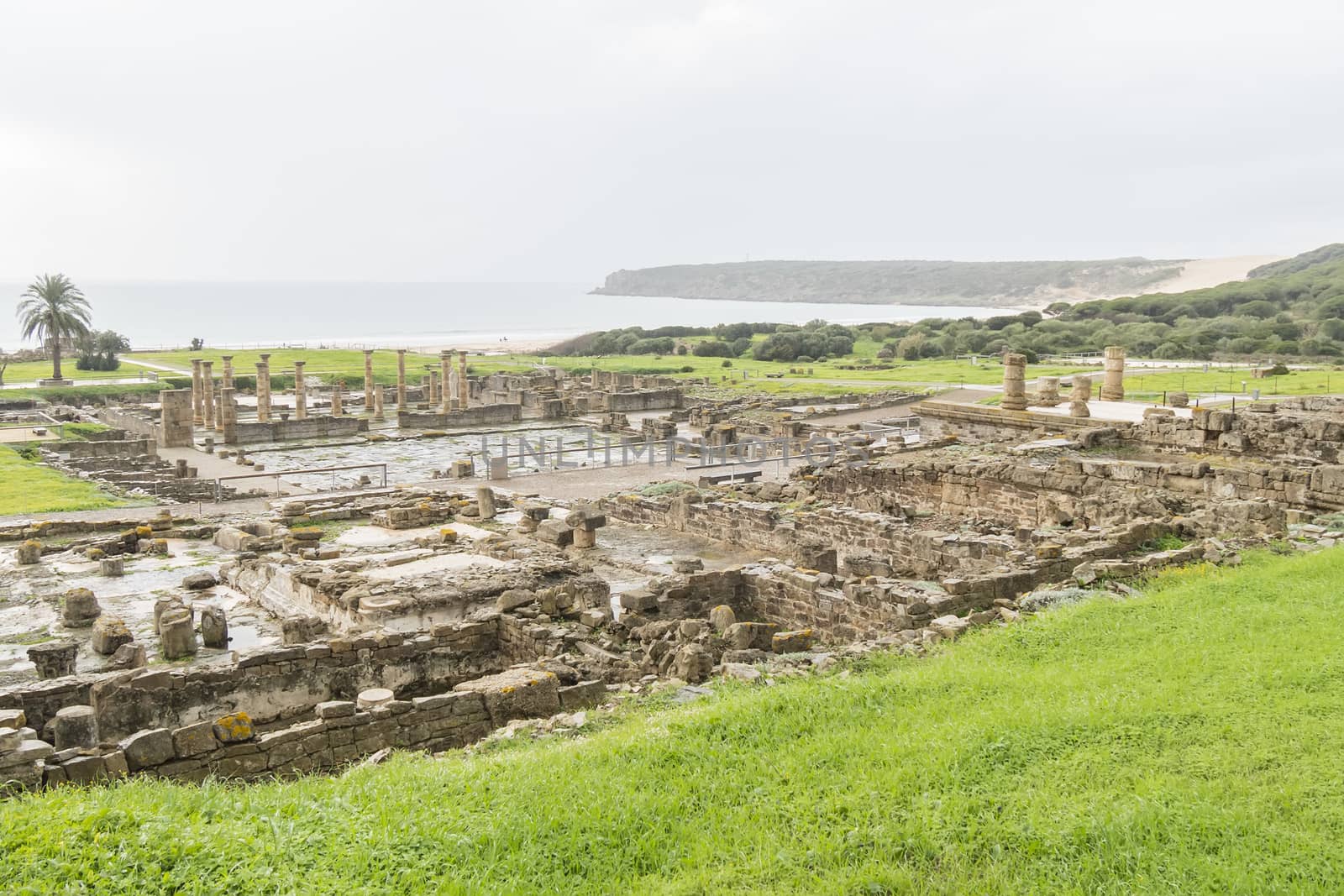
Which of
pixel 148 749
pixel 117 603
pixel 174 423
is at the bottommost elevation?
pixel 117 603

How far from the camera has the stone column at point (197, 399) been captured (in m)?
49.9

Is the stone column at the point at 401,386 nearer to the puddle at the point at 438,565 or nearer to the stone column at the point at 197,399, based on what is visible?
the stone column at the point at 197,399

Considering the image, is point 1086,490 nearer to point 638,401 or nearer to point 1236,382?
point 1236,382

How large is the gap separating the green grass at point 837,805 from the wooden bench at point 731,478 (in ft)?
62.0

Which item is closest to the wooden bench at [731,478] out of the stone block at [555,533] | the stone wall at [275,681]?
the stone block at [555,533]

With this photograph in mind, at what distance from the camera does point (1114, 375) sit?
3712 centimetres

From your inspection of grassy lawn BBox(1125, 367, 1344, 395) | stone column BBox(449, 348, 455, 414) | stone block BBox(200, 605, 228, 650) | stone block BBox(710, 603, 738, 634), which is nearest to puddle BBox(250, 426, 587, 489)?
stone column BBox(449, 348, 455, 414)

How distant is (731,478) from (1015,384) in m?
11.8

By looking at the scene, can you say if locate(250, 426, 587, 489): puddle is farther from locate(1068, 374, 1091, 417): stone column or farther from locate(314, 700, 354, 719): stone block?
locate(314, 700, 354, 719): stone block

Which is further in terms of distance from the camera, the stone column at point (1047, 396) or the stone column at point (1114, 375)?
the stone column at point (1114, 375)

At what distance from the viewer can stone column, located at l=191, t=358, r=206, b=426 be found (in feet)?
164

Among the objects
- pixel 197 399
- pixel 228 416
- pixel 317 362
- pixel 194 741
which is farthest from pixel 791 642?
pixel 317 362

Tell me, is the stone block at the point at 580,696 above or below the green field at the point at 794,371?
below

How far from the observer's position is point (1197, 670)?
800 centimetres
